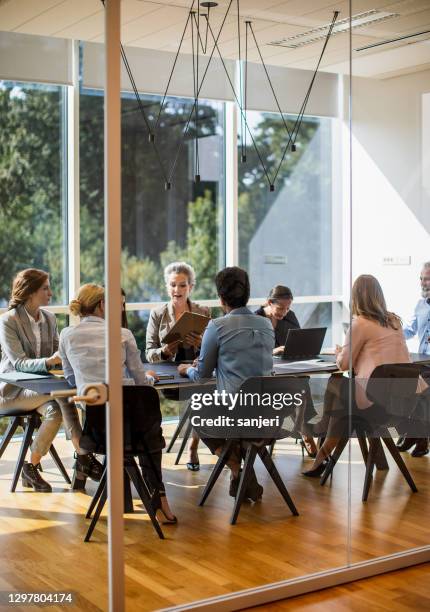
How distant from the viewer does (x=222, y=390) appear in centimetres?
391

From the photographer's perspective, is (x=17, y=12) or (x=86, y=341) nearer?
(x=17, y=12)

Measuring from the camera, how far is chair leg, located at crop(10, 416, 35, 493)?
16.3 ft

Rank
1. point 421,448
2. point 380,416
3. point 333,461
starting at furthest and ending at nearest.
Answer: point 421,448 < point 380,416 < point 333,461

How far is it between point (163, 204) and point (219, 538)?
146cm

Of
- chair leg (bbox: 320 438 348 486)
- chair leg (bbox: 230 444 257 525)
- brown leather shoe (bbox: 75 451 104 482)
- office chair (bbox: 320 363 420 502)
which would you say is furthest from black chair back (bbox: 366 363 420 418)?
brown leather shoe (bbox: 75 451 104 482)

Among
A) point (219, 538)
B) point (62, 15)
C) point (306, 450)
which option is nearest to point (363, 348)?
point (306, 450)

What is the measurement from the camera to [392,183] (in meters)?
4.30

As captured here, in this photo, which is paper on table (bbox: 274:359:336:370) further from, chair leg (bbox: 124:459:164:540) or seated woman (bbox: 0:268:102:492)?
seated woman (bbox: 0:268:102:492)

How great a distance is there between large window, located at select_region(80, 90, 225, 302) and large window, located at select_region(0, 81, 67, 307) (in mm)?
1144

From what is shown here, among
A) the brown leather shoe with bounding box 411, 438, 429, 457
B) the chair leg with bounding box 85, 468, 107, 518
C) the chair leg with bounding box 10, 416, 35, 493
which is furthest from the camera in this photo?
the chair leg with bounding box 10, 416, 35, 493

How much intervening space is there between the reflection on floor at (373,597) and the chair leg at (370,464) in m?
0.39

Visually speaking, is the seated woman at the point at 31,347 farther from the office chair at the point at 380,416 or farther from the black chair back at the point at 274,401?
the office chair at the point at 380,416

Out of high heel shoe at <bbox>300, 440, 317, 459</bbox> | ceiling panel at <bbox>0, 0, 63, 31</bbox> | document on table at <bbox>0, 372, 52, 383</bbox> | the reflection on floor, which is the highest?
ceiling panel at <bbox>0, 0, 63, 31</bbox>

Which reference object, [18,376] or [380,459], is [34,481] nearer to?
[18,376]
